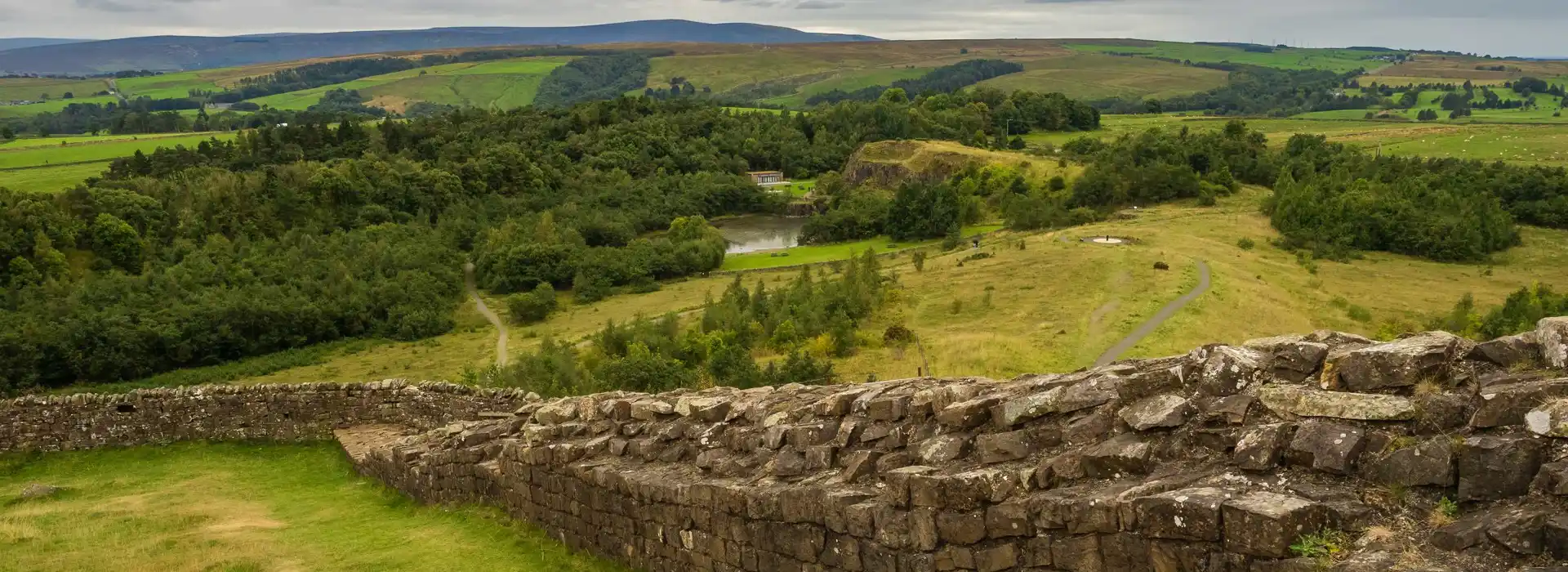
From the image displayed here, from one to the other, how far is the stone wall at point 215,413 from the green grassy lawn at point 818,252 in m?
58.9

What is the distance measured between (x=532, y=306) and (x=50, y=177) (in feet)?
177

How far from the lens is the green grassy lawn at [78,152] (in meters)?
104

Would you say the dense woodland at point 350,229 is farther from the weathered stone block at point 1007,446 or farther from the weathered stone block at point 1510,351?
the weathered stone block at point 1510,351

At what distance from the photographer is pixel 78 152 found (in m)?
112

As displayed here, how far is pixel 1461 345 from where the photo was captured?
327 inches

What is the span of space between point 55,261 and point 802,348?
5089 centimetres

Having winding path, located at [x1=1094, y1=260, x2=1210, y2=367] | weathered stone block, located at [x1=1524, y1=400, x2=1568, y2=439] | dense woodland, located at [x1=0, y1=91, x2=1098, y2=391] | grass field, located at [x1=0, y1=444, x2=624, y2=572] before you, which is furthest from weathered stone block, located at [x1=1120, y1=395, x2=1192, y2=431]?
winding path, located at [x1=1094, y1=260, x2=1210, y2=367]

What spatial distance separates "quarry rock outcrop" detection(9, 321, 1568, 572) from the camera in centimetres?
710

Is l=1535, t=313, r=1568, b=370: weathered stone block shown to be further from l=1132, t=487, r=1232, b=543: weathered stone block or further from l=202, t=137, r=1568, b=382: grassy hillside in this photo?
l=202, t=137, r=1568, b=382: grassy hillside

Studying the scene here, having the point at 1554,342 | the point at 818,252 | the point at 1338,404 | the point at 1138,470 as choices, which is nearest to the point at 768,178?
the point at 818,252

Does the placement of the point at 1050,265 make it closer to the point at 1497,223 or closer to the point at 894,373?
the point at 894,373

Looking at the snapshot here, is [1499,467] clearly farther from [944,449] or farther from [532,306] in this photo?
[532,306]

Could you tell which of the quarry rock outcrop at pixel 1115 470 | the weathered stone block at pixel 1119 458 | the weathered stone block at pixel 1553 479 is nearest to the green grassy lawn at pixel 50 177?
the quarry rock outcrop at pixel 1115 470

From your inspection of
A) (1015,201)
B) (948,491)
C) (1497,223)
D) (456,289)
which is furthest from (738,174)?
(948,491)
